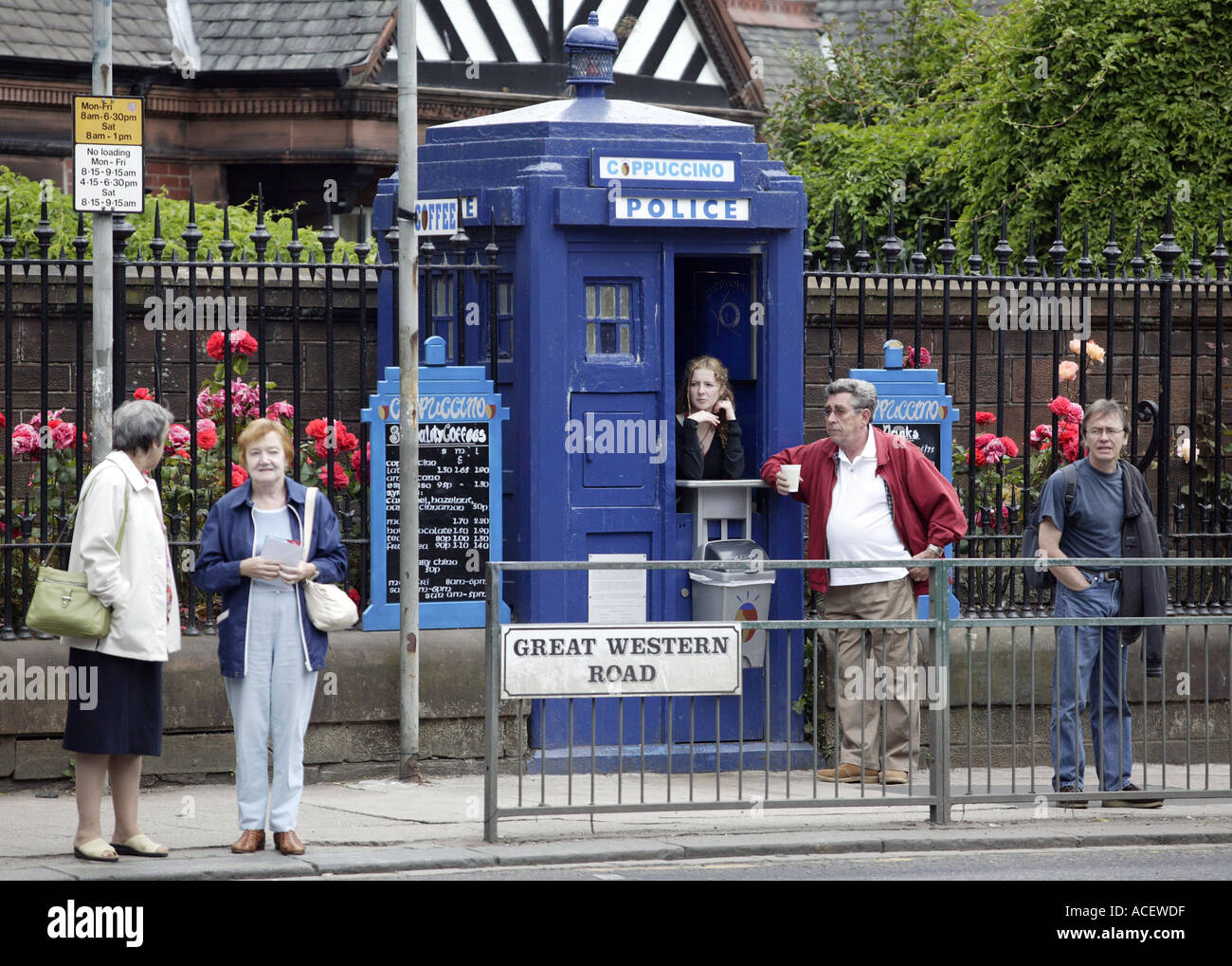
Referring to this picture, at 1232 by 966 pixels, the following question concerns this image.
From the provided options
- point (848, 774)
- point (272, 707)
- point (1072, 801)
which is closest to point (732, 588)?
point (848, 774)

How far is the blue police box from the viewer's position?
31.0 feet

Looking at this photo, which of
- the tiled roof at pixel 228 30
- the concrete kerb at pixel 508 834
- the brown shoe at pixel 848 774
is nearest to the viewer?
the concrete kerb at pixel 508 834

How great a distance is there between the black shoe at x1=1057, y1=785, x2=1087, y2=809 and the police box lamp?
411 cm

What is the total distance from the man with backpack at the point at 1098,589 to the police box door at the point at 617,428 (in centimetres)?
189

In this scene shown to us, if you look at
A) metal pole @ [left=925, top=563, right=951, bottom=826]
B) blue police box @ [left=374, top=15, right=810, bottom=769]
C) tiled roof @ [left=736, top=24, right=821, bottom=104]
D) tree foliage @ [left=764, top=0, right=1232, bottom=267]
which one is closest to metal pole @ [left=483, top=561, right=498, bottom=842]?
blue police box @ [left=374, top=15, right=810, bottom=769]

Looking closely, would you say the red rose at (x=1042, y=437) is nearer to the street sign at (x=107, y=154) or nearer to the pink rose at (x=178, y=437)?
the pink rose at (x=178, y=437)

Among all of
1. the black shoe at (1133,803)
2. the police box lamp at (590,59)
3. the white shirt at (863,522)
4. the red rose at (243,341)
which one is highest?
the police box lamp at (590,59)

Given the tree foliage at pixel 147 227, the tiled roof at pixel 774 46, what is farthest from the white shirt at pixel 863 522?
the tiled roof at pixel 774 46

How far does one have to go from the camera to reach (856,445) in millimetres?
9461

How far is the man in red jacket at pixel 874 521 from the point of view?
9391 millimetres

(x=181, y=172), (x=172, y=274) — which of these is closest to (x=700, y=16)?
(x=181, y=172)

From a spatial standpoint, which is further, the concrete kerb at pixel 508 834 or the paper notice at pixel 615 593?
the paper notice at pixel 615 593

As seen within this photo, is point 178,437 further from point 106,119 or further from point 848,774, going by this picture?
point 848,774

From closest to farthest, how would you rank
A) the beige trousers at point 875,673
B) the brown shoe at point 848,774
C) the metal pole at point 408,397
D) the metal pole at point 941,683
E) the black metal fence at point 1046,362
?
the metal pole at point 941,683
the brown shoe at point 848,774
the beige trousers at point 875,673
the metal pole at point 408,397
the black metal fence at point 1046,362
